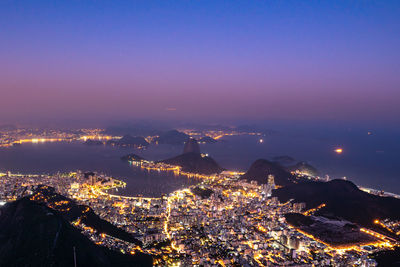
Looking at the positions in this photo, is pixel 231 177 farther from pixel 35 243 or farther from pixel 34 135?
pixel 34 135

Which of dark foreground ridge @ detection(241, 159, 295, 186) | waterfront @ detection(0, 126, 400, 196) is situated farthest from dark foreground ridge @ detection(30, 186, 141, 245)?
dark foreground ridge @ detection(241, 159, 295, 186)

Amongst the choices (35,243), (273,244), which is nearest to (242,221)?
(273,244)

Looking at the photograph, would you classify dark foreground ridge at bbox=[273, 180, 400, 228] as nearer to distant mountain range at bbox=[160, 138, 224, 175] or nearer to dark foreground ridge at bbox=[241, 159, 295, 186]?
Result: dark foreground ridge at bbox=[241, 159, 295, 186]

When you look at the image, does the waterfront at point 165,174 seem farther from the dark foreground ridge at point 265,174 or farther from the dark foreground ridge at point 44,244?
the dark foreground ridge at point 44,244

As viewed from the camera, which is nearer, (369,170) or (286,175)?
(286,175)

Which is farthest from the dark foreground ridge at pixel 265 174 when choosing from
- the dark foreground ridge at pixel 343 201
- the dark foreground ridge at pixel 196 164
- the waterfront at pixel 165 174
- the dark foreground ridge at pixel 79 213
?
the dark foreground ridge at pixel 79 213
